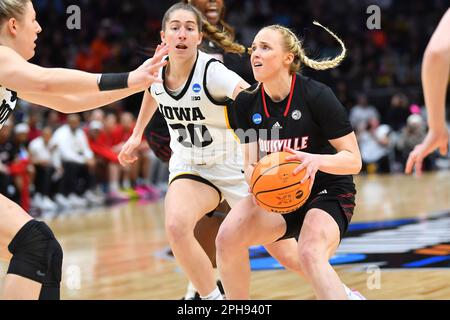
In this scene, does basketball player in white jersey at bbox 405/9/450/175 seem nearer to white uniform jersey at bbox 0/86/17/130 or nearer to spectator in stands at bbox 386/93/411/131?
white uniform jersey at bbox 0/86/17/130

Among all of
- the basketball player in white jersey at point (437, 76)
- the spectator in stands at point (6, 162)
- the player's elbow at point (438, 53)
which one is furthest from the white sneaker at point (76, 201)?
the player's elbow at point (438, 53)

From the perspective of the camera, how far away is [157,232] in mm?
9750

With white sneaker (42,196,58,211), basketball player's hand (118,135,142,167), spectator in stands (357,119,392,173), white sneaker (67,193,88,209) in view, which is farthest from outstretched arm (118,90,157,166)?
spectator in stands (357,119,392,173)

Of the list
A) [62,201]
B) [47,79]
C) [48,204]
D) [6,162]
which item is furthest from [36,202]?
[47,79]

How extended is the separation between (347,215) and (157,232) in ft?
19.0

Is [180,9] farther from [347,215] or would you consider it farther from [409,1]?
[409,1]

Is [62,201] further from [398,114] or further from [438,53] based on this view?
[438,53]

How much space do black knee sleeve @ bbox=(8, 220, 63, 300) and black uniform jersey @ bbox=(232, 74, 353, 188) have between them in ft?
4.22

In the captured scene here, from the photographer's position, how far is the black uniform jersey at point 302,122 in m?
4.11

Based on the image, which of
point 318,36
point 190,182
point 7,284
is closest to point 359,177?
point 318,36

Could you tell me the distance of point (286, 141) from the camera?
4203mm

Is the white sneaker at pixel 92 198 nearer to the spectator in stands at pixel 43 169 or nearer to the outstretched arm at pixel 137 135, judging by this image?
the spectator in stands at pixel 43 169

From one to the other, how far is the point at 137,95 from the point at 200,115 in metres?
13.8

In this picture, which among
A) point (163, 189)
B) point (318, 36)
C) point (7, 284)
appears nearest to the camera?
point (7, 284)
